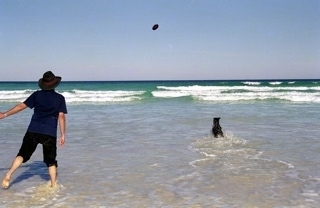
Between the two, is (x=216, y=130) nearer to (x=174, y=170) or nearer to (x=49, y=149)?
(x=174, y=170)

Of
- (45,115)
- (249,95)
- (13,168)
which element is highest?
(45,115)

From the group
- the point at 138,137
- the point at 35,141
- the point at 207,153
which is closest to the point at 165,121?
the point at 138,137

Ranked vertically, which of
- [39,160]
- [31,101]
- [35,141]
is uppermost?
[31,101]

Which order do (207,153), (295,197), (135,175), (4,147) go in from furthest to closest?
(4,147) → (207,153) → (135,175) → (295,197)

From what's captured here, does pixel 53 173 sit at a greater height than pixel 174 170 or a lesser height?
greater

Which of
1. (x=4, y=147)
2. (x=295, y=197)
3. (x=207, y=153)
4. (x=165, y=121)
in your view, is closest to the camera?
(x=295, y=197)

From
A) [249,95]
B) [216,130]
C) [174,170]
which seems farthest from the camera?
[249,95]

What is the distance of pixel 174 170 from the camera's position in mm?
6355

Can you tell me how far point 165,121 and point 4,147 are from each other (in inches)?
239

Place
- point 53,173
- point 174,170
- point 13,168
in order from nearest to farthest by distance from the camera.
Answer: point 13,168
point 53,173
point 174,170

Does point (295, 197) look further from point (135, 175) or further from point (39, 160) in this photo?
point (39, 160)

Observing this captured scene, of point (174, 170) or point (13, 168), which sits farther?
point (174, 170)

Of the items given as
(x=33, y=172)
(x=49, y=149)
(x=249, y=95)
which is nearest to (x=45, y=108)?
(x=49, y=149)

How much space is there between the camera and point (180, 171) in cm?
629
